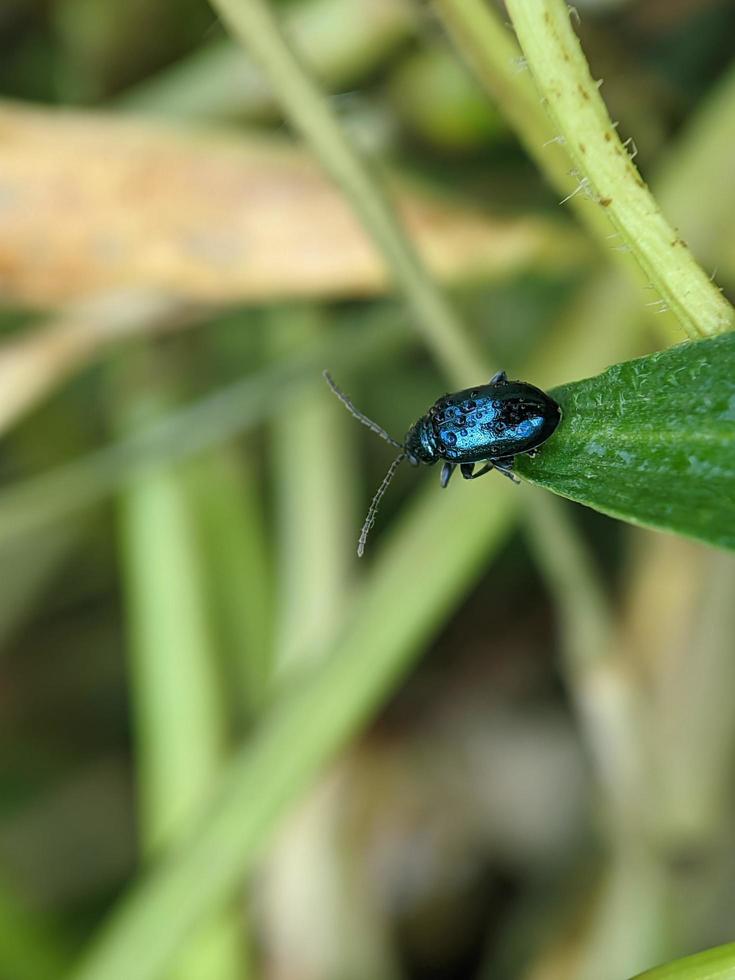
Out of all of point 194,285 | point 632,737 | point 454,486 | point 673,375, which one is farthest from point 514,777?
point 673,375

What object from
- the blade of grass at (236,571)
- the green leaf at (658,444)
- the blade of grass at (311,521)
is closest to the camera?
the green leaf at (658,444)

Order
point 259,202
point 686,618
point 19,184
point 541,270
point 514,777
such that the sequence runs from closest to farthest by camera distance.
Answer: point 19,184
point 259,202
point 541,270
point 686,618
point 514,777

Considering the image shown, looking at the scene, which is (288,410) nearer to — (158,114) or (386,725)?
(158,114)

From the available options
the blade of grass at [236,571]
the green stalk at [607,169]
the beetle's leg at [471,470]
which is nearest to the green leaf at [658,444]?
the green stalk at [607,169]

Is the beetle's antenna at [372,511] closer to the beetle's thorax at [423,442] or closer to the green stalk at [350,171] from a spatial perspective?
the beetle's thorax at [423,442]

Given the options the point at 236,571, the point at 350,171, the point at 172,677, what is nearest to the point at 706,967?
the point at 350,171

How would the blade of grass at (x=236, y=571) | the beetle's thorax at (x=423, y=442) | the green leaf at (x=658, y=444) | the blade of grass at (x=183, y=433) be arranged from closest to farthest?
the green leaf at (x=658, y=444)
the beetle's thorax at (x=423, y=442)
the blade of grass at (x=183, y=433)
the blade of grass at (x=236, y=571)

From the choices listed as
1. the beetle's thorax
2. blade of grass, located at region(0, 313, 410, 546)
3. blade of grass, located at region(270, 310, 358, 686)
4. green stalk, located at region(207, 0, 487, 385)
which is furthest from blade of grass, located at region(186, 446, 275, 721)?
green stalk, located at region(207, 0, 487, 385)
